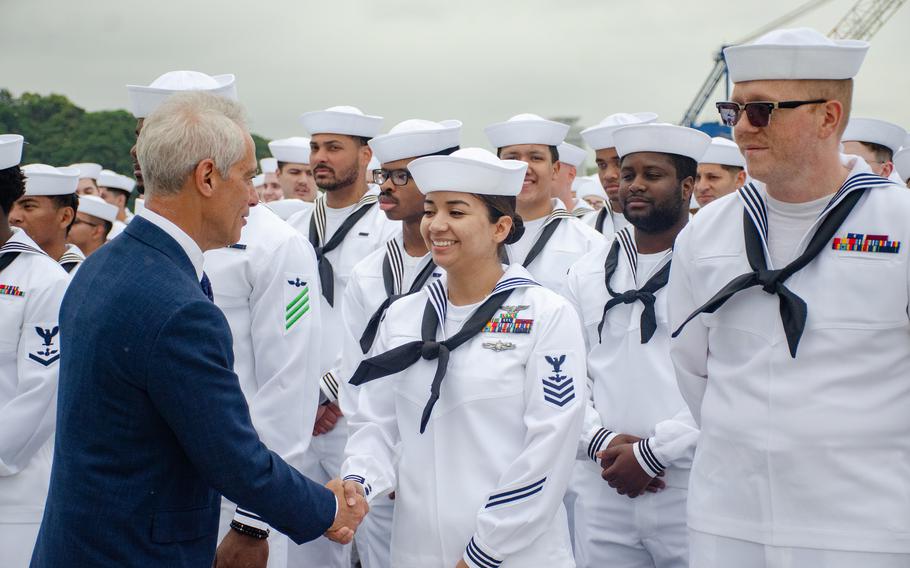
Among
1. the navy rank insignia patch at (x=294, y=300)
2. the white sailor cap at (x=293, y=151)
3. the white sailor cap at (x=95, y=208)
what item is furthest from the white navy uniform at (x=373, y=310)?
the white sailor cap at (x=293, y=151)

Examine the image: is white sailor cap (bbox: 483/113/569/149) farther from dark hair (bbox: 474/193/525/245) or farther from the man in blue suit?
the man in blue suit

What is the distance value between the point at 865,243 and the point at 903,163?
3.54m

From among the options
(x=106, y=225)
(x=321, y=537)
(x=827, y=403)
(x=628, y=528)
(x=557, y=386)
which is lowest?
(x=321, y=537)

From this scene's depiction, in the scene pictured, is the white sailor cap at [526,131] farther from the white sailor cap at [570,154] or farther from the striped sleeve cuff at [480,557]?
the striped sleeve cuff at [480,557]

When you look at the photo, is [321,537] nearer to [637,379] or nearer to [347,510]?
[637,379]

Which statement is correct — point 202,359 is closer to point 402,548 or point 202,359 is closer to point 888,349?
point 402,548

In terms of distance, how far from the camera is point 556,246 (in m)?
6.12

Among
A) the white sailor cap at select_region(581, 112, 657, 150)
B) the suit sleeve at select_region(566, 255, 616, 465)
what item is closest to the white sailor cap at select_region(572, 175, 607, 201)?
the white sailor cap at select_region(581, 112, 657, 150)

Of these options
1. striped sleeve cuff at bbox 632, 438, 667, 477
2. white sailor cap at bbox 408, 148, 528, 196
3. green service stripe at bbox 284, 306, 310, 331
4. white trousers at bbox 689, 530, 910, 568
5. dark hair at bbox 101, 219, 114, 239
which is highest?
white sailor cap at bbox 408, 148, 528, 196

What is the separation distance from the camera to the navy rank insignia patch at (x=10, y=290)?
4.73 meters

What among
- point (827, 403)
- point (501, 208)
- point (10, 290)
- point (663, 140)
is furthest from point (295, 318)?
point (827, 403)

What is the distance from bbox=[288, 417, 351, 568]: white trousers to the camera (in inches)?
230

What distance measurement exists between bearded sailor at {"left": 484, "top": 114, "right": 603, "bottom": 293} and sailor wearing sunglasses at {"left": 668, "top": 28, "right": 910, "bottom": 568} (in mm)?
2039

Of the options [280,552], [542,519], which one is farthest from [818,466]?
[280,552]
